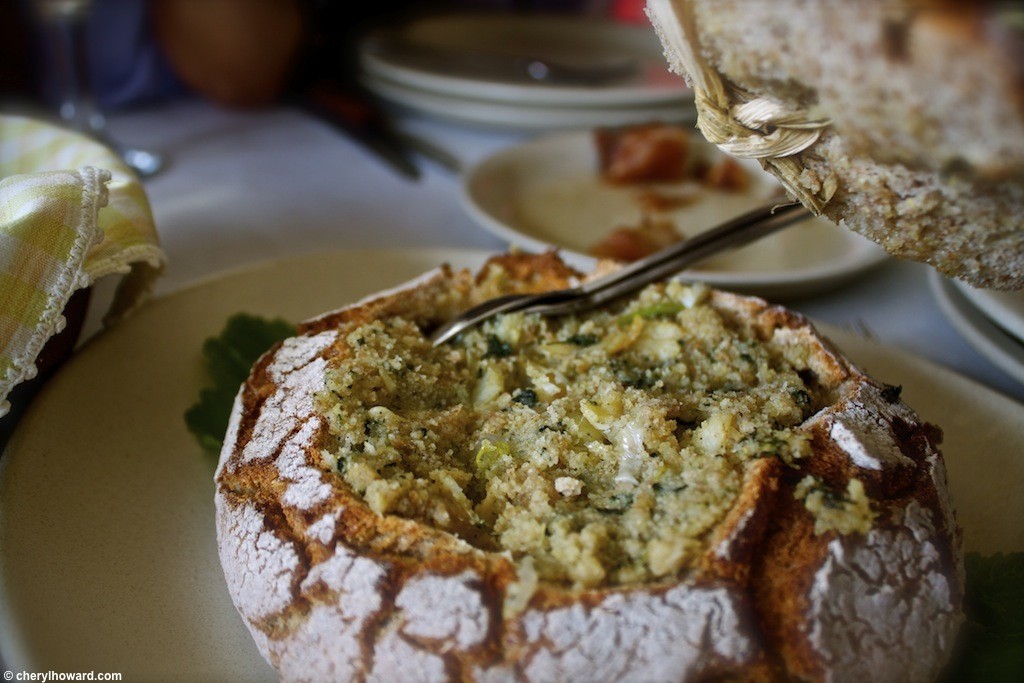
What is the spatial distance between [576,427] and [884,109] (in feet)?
1.64

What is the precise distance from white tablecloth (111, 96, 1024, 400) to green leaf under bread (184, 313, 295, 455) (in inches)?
13.7

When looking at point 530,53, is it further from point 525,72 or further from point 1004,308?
point 1004,308

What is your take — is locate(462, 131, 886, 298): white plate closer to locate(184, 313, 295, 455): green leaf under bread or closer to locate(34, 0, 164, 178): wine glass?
locate(184, 313, 295, 455): green leaf under bread

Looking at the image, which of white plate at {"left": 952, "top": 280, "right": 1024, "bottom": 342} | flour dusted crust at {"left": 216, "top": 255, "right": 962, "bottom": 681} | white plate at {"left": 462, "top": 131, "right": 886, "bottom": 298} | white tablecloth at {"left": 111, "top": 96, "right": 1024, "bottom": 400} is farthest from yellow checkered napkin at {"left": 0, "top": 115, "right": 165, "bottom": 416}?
white plate at {"left": 952, "top": 280, "right": 1024, "bottom": 342}

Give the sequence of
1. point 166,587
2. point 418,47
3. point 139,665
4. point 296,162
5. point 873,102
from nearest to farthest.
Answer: point 873,102, point 139,665, point 166,587, point 296,162, point 418,47

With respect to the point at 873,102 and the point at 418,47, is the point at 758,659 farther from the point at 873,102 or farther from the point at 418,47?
the point at 418,47

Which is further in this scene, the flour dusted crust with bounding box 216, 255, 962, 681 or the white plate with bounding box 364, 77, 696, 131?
the white plate with bounding box 364, 77, 696, 131

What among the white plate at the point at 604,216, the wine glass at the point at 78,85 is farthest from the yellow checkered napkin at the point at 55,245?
the wine glass at the point at 78,85

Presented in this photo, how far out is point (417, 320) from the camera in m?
1.32

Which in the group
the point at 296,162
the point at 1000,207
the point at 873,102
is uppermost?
the point at 873,102

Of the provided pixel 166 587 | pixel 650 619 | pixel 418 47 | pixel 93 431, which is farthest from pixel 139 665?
pixel 418 47

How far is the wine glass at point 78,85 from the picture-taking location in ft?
7.27

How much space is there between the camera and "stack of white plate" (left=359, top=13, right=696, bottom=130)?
264 cm

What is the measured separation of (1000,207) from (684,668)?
555 mm
